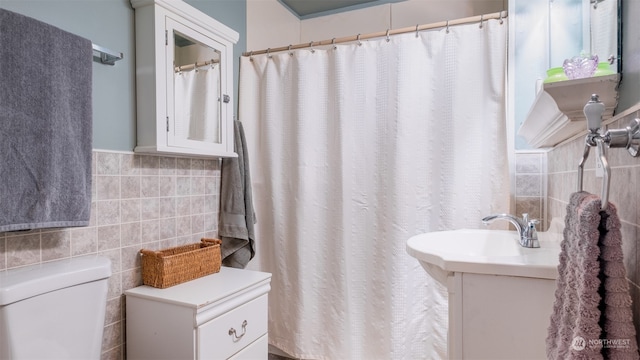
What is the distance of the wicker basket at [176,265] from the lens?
1.50m

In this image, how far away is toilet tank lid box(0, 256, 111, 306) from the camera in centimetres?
99

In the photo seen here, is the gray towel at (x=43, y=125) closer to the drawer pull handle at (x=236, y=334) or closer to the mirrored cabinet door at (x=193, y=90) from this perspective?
the mirrored cabinet door at (x=193, y=90)

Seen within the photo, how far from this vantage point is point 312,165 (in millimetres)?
2119

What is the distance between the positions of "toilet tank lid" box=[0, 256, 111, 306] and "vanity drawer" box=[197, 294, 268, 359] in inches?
16.5

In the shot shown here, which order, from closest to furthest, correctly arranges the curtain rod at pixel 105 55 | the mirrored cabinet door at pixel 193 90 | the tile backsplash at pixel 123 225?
the tile backsplash at pixel 123 225
the curtain rod at pixel 105 55
the mirrored cabinet door at pixel 193 90

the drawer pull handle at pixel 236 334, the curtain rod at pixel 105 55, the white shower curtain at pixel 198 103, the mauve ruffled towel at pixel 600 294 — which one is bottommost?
the drawer pull handle at pixel 236 334

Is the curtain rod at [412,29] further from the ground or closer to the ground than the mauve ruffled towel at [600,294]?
further from the ground

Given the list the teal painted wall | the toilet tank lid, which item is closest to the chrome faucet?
the toilet tank lid

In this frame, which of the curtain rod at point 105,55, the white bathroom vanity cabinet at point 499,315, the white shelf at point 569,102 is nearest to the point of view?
the white shelf at point 569,102

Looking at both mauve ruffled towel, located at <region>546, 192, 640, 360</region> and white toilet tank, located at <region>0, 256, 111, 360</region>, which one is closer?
mauve ruffled towel, located at <region>546, 192, 640, 360</region>

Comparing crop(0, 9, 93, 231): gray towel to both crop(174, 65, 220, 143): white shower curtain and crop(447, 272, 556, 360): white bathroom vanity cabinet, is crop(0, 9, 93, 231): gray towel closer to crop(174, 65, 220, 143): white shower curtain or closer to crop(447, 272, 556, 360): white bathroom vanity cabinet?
crop(174, 65, 220, 143): white shower curtain

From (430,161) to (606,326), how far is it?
1413mm

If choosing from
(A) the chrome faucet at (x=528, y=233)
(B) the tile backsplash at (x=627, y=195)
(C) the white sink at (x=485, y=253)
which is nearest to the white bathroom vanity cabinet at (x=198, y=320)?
(C) the white sink at (x=485, y=253)

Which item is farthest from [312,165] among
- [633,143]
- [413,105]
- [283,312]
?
[633,143]
